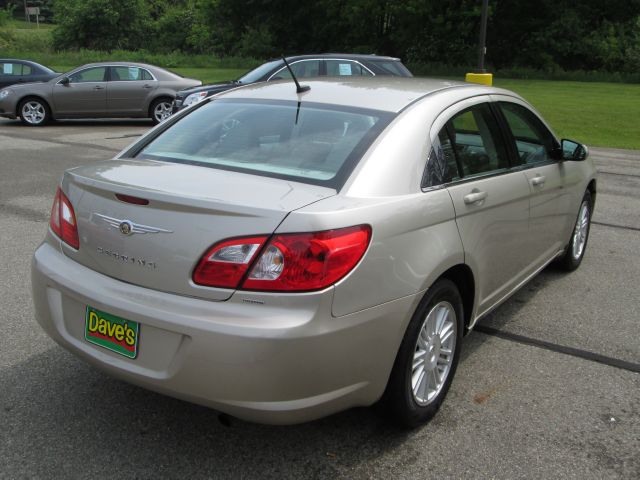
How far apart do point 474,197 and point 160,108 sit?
556 inches

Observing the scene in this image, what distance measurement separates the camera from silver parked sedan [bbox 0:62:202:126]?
15.8 meters

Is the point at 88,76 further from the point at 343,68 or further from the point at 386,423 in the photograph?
the point at 386,423

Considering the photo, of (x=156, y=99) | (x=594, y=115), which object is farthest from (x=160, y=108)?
(x=594, y=115)

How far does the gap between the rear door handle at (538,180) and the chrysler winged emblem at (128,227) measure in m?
2.48

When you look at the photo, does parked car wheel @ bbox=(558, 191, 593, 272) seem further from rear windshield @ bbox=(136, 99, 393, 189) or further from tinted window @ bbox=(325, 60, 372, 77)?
tinted window @ bbox=(325, 60, 372, 77)

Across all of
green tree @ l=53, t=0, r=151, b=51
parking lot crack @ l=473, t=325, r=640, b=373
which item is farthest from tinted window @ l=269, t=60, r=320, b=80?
green tree @ l=53, t=0, r=151, b=51

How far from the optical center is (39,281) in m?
3.05

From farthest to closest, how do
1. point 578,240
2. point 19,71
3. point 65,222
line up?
1. point 19,71
2. point 578,240
3. point 65,222

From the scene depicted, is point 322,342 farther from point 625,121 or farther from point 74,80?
point 625,121

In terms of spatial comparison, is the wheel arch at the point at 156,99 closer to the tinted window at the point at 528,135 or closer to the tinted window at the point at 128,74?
the tinted window at the point at 128,74

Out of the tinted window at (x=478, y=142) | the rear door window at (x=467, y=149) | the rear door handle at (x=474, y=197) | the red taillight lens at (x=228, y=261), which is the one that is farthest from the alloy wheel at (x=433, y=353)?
the red taillight lens at (x=228, y=261)

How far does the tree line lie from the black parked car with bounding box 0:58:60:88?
3703 centimetres

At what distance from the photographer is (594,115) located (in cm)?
1944

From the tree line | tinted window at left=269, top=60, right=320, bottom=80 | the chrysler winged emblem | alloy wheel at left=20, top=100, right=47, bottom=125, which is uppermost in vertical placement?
the tree line
